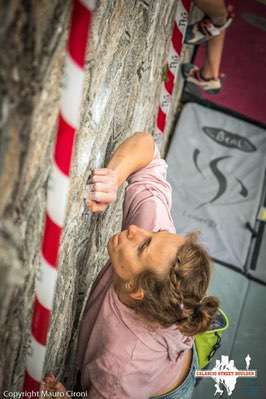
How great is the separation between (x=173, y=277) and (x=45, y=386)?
0.50m

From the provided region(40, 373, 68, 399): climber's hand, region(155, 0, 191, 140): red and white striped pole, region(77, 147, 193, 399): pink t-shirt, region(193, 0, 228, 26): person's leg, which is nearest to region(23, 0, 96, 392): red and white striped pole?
region(40, 373, 68, 399): climber's hand

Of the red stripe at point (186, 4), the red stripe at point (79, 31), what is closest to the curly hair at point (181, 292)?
the red stripe at point (79, 31)

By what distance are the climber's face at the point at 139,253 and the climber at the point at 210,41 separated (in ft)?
5.48

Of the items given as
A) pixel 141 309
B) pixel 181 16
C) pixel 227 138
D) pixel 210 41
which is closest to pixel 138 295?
pixel 141 309

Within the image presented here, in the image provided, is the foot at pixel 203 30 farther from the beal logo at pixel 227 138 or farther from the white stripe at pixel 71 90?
the white stripe at pixel 71 90

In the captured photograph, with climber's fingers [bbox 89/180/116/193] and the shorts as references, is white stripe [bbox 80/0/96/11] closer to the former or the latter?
climber's fingers [bbox 89/180/116/193]

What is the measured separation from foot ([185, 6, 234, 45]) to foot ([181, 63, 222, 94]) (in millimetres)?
273

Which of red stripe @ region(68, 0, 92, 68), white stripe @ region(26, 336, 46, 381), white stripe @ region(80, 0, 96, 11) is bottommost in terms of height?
white stripe @ region(26, 336, 46, 381)

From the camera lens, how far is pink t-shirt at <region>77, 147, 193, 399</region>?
1509 millimetres

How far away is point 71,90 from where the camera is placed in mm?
1135

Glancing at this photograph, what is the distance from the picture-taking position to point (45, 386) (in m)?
1.54

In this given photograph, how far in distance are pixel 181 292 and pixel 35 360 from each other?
0.45 metres

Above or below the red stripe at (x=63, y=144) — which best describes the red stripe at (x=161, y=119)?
below

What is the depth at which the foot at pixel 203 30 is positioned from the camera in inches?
119
